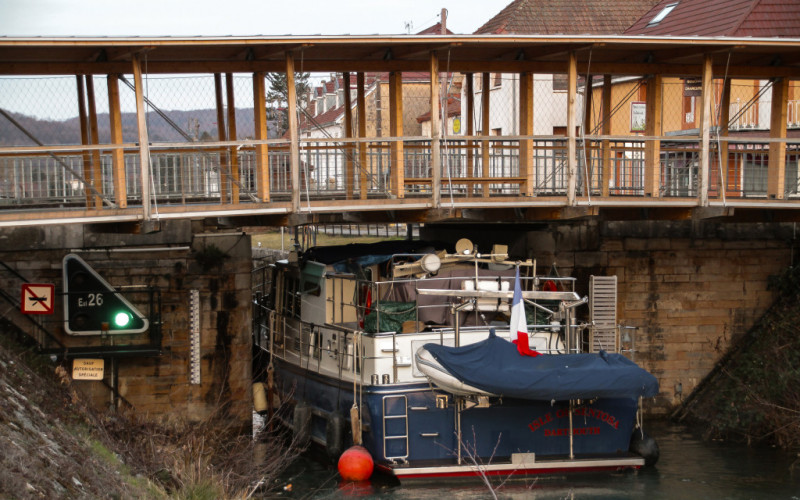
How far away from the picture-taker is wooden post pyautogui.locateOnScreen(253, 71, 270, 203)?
16781 mm

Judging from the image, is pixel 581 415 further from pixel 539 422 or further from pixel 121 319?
pixel 121 319

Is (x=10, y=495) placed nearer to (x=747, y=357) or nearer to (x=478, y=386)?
(x=478, y=386)

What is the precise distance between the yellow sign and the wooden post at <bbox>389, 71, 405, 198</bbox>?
6.14 meters

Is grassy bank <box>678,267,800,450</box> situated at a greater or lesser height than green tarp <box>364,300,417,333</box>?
lesser

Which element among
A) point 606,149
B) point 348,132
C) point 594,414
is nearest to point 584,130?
point 606,149

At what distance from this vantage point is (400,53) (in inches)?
711

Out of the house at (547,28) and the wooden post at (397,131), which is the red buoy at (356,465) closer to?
the wooden post at (397,131)

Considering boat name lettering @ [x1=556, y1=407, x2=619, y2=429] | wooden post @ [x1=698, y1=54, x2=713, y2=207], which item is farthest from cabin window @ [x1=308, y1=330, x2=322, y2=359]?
wooden post @ [x1=698, y1=54, x2=713, y2=207]

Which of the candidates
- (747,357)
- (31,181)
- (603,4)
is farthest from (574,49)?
(603,4)

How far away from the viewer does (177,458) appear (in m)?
13.7

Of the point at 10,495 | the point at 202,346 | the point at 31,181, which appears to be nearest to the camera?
the point at 10,495

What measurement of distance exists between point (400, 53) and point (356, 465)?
7240 mm

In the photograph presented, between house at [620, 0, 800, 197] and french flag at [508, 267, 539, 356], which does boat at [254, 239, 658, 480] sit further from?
house at [620, 0, 800, 197]

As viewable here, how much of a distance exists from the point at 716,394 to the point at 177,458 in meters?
12.4
